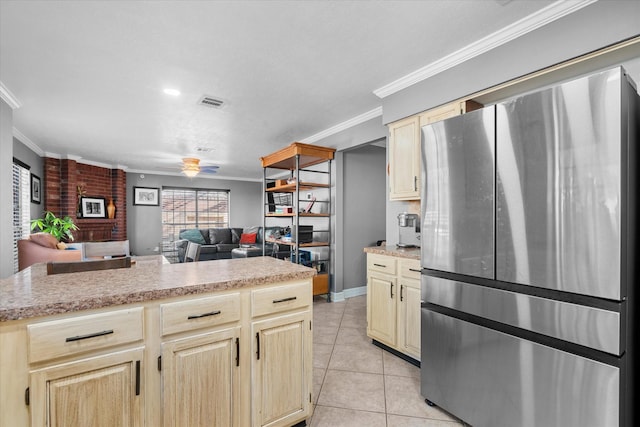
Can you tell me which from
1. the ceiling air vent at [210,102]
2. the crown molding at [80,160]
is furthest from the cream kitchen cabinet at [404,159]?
the crown molding at [80,160]

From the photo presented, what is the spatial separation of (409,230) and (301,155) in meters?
1.90

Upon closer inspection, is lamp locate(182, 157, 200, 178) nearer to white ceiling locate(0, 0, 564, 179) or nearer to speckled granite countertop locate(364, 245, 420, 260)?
white ceiling locate(0, 0, 564, 179)

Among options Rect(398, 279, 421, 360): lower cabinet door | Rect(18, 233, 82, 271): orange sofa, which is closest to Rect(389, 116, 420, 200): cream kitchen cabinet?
Rect(398, 279, 421, 360): lower cabinet door

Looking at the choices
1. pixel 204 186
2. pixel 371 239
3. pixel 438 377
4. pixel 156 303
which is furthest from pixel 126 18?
pixel 204 186

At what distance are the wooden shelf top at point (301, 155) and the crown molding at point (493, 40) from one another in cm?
147

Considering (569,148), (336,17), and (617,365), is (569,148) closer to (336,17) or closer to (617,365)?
(617,365)

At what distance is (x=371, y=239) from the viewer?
16.0 ft

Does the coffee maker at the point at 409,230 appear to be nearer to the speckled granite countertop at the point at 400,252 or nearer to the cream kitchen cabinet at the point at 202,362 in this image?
the speckled granite countertop at the point at 400,252

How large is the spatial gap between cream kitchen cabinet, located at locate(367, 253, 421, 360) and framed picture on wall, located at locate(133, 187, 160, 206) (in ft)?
24.2

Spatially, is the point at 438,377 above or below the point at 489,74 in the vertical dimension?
→ below

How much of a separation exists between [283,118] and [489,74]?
243 centimetres

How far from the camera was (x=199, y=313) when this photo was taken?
4.48 feet

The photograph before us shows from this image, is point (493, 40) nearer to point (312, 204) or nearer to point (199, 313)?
point (199, 313)

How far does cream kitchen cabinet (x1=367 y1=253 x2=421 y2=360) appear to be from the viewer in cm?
Answer: 243
